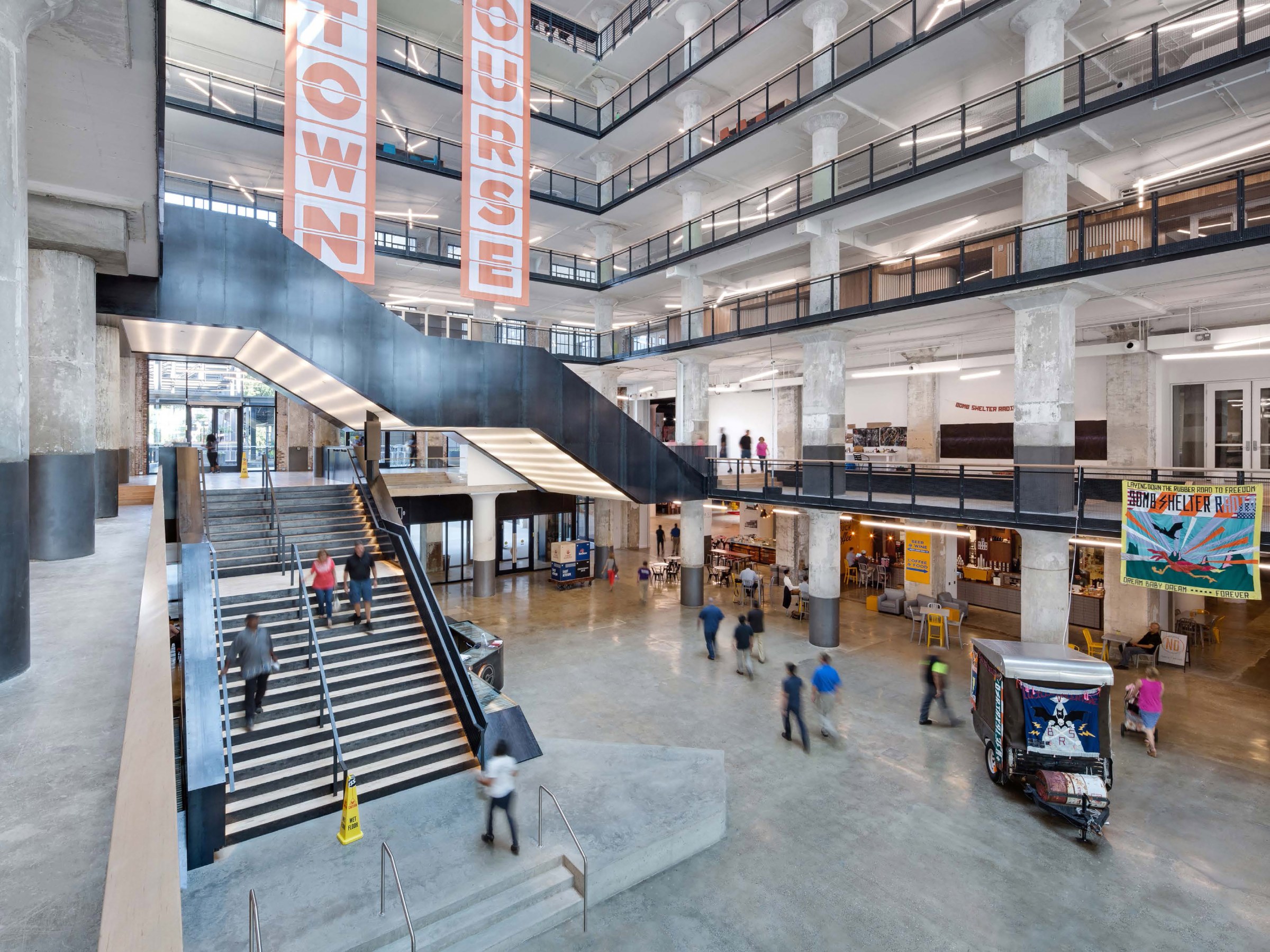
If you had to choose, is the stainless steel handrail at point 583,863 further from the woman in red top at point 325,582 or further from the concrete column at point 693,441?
the concrete column at point 693,441

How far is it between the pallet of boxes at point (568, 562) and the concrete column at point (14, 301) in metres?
19.6

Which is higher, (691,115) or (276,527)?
(691,115)

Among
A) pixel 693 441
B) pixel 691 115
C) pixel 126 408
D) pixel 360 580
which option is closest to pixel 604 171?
pixel 691 115

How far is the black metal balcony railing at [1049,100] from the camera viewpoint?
1030 cm

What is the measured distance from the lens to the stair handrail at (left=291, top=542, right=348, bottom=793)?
8531 mm

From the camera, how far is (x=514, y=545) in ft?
86.0

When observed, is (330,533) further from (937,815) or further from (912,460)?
(912,460)

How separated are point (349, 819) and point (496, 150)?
1454 centimetres

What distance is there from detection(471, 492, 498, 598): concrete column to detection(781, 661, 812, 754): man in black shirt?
13375mm

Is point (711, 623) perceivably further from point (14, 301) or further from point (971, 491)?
point (14, 301)

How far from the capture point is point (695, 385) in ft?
66.5

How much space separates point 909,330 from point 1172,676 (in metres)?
10.2

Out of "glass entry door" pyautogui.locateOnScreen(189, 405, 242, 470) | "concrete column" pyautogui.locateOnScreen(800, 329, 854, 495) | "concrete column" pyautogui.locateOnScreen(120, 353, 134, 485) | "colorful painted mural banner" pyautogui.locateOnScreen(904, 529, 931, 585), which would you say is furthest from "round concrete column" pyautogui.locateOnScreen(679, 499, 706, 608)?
"glass entry door" pyautogui.locateOnScreen(189, 405, 242, 470)

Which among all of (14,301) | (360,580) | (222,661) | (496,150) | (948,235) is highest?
(496,150)
